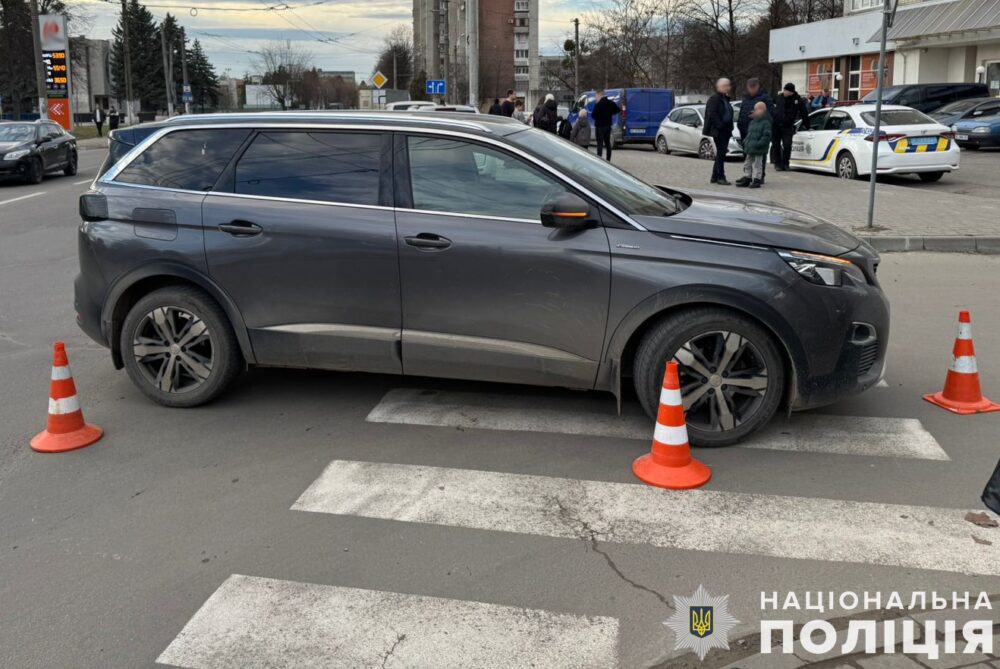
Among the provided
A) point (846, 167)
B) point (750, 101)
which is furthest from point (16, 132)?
point (846, 167)

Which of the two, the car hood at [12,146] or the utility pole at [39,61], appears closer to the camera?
the car hood at [12,146]

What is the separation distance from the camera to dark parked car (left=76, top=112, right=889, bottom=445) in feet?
15.7

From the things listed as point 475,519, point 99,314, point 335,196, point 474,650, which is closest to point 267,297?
point 335,196

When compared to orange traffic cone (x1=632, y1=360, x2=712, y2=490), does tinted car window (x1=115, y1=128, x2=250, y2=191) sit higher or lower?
higher

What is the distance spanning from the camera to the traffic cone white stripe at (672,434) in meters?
4.48

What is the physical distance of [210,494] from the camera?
174 inches

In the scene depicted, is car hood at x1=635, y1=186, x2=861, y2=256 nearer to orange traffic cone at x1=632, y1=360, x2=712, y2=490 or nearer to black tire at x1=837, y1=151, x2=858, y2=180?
orange traffic cone at x1=632, y1=360, x2=712, y2=490

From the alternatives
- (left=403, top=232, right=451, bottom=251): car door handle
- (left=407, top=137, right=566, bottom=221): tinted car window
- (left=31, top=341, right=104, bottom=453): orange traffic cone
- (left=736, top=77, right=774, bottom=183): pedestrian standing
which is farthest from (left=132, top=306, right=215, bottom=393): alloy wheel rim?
Answer: (left=736, top=77, right=774, bottom=183): pedestrian standing

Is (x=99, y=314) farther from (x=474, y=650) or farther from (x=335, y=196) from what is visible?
(x=474, y=650)

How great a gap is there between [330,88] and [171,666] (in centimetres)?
11245

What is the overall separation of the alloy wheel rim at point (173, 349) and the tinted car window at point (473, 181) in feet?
5.33

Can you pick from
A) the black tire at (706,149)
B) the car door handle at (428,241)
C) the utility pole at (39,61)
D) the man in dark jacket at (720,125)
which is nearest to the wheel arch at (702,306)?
the car door handle at (428,241)

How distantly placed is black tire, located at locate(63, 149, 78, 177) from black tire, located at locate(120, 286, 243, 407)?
20669 millimetres

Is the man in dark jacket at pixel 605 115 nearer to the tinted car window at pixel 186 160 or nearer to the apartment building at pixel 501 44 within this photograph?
the tinted car window at pixel 186 160
